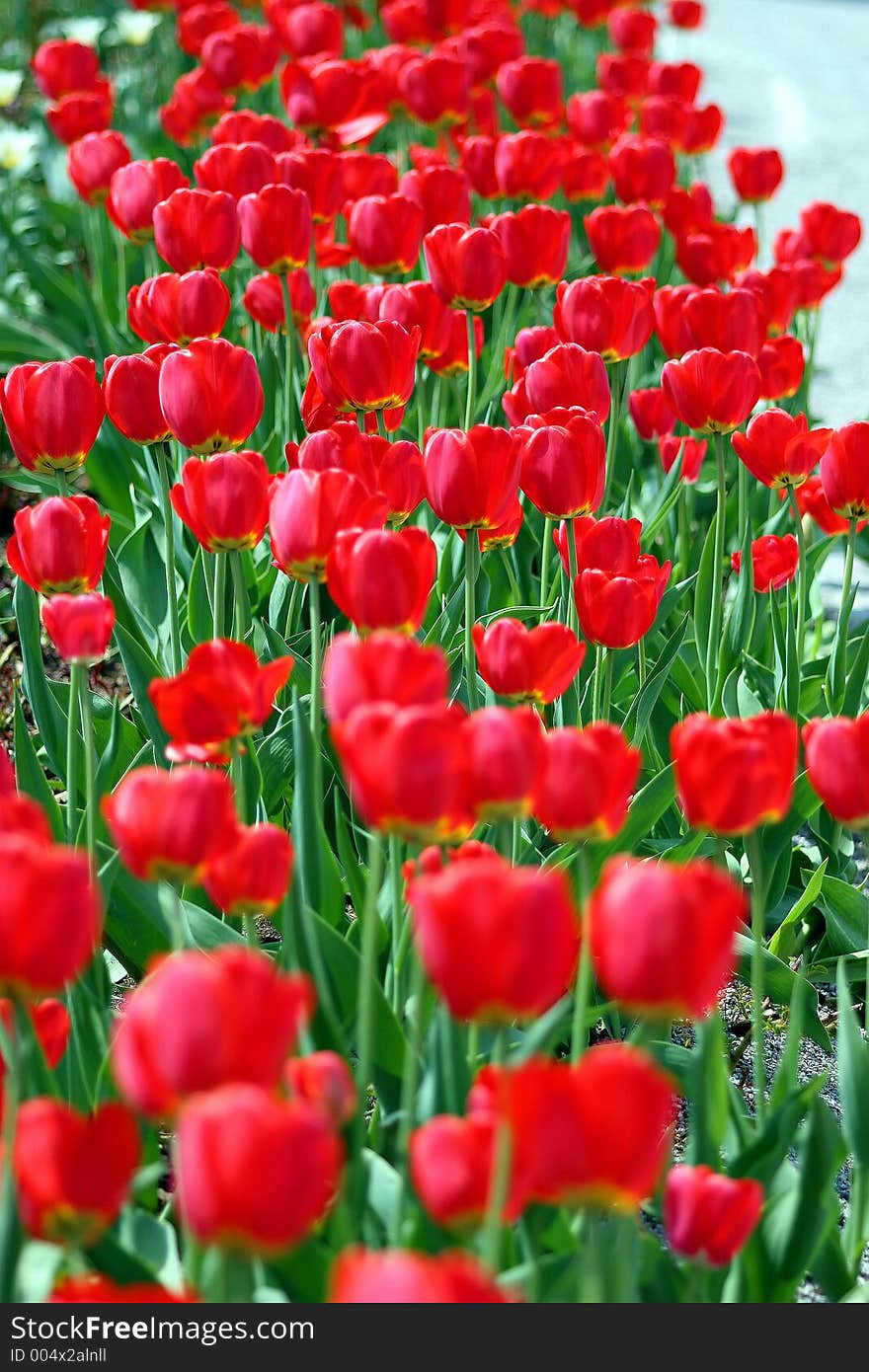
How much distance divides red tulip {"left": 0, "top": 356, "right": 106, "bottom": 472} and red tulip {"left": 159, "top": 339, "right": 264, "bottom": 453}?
0.09 m

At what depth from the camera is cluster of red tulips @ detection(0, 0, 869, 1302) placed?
0.89 meters

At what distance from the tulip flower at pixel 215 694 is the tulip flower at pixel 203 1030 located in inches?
17.9

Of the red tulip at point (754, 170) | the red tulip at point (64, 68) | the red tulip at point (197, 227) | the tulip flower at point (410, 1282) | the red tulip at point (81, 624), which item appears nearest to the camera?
the tulip flower at point (410, 1282)

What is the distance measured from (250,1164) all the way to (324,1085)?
0.76ft

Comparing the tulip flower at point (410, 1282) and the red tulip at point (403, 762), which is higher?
the red tulip at point (403, 762)

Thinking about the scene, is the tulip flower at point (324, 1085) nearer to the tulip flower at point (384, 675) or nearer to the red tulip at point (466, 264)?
the tulip flower at point (384, 675)

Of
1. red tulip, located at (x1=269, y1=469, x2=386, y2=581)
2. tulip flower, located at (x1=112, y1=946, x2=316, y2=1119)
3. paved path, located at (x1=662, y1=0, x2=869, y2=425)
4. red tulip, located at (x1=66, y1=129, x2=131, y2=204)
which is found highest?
red tulip, located at (x1=66, y1=129, x2=131, y2=204)

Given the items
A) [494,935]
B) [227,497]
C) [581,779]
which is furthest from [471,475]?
[494,935]

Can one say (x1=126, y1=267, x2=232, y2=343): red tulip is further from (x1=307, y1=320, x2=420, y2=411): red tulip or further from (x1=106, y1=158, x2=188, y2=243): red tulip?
(x1=106, y1=158, x2=188, y2=243): red tulip

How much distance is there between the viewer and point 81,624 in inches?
56.3

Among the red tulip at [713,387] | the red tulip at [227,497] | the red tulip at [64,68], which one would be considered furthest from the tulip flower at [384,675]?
the red tulip at [64,68]

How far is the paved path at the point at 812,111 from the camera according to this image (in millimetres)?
4746

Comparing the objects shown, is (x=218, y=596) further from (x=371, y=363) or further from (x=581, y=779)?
(x=581, y=779)

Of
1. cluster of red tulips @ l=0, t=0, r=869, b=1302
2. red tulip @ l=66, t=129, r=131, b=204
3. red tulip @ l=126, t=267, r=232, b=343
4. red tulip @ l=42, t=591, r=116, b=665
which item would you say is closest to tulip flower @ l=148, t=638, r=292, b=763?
cluster of red tulips @ l=0, t=0, r=869, b=1302
